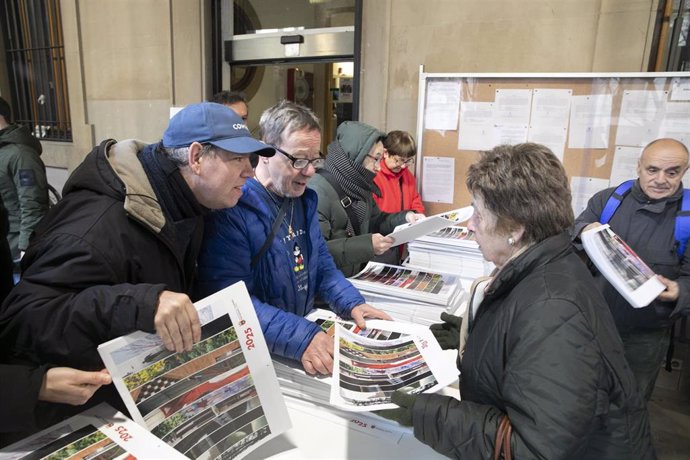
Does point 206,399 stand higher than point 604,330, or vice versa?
point 604,330

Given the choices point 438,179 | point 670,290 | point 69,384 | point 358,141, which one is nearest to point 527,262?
point 69,384

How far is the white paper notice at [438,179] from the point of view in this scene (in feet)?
11.4

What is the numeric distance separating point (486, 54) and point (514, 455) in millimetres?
3267

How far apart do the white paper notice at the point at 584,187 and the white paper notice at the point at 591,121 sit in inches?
9.2

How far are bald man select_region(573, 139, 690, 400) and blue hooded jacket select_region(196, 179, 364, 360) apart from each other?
5.08ft

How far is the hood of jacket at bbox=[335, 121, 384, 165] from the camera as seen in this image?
2.28 meters

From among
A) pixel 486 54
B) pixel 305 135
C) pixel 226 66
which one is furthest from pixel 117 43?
pixel 305 135

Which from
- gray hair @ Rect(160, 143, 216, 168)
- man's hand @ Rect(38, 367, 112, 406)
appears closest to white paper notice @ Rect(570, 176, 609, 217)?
gray hair @ Rect(160, 143, 216, 168)

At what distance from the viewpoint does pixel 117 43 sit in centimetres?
530

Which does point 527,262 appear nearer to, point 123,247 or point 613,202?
point 123,247

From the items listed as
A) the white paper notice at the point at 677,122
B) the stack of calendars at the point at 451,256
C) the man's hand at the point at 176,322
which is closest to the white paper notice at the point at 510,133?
the white paper notice at the point at 677,122

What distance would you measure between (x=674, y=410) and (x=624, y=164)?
5.71 ft

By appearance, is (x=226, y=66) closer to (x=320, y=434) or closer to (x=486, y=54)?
(x=486, y=54)

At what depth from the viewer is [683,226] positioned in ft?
7.16
